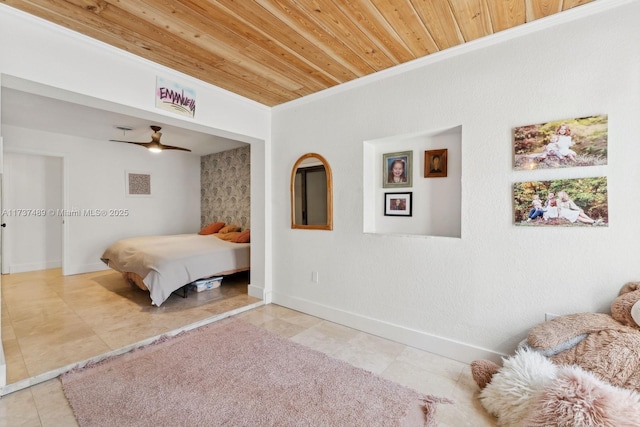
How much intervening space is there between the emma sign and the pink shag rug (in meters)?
2.08

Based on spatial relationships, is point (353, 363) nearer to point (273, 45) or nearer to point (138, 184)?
point (273, 45)

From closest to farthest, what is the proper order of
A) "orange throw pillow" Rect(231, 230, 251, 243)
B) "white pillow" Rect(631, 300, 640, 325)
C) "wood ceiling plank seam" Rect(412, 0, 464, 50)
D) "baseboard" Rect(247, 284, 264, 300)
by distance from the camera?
1. "white pillow" Rect(631, 300, 640, 325)
2. "wood ceiling plank seam" Rect(412, 0, 464, 50)
3. "baseboard" Rect(247, 284, 264, 300)
4. "orange throw pillow" Rect(231, 230, 251, 243)

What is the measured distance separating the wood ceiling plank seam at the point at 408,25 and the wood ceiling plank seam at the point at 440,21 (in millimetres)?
Result: 29

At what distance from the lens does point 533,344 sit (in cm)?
164

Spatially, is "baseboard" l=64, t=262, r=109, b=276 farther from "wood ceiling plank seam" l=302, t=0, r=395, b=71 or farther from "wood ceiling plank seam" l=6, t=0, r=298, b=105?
"wood ceiling plank seam" l=302, t=0, r=395, b=71

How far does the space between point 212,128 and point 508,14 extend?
2556mm

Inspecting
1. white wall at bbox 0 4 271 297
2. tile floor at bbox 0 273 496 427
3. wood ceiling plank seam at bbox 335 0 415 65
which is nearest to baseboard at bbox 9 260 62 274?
tile floor at bbox 0 273 496 427

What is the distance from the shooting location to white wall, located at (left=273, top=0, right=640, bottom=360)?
5.41ft

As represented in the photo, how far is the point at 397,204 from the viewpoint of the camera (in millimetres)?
2625

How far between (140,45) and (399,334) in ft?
10.2

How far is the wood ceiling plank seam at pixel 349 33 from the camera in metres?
1.72

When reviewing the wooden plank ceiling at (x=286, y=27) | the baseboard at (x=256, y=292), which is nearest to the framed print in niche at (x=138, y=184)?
the baseboard at (x=256, y=292)

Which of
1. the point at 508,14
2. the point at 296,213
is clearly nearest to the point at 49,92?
the point at 296,213

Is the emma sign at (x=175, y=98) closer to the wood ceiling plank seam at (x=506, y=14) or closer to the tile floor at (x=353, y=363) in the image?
the tile floor at (x=353, y=363)
